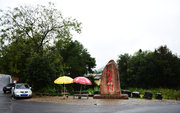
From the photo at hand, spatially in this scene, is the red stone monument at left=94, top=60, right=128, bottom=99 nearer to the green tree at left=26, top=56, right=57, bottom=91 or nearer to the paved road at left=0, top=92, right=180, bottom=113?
the paved road at left=0, top=92, right=180, bottom=113

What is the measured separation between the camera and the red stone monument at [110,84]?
1838 centimetres

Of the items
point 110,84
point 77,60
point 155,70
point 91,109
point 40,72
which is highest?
point 77,60

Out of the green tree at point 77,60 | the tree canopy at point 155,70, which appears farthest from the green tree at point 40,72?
the tree canopy at point 155,70

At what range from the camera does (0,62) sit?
2895 centimetres

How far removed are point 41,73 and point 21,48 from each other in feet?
22.7

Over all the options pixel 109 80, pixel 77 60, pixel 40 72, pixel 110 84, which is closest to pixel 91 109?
pixel 110 84

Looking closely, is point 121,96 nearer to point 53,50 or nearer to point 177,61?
point 53,50

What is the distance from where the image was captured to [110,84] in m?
18.6

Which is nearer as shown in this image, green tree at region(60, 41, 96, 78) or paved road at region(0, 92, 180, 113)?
paved road at region(0, 92, 180, 113)

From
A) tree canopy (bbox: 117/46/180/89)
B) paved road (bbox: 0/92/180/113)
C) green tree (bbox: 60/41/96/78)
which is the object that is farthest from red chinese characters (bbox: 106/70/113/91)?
green tree (bbox: 60/41/96/78)

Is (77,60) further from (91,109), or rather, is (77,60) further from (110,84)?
(91,109)

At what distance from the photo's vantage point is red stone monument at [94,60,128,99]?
1838 cm

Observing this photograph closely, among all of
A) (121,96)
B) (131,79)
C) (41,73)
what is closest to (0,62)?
(41,73)

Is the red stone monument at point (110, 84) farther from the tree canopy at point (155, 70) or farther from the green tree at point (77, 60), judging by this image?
the green tree at point (77, 60)
